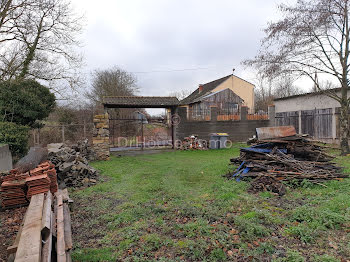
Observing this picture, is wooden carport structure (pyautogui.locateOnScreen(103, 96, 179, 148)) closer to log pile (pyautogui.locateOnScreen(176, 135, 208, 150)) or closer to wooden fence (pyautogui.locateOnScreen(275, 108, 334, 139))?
log pile (pyautogui.locateOnScreen(176, 135, 208, 150))

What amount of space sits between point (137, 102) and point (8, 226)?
10043mm

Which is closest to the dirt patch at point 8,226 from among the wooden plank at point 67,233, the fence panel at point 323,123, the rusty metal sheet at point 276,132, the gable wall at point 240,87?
the wooden plank at point 67,233

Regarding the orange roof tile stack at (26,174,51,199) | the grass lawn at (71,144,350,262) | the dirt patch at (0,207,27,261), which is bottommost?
the dirt patch at (0,207,27,261)

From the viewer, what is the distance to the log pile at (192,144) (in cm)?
1456

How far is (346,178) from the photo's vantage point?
596 centimetres

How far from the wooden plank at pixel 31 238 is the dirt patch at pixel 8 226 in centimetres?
52

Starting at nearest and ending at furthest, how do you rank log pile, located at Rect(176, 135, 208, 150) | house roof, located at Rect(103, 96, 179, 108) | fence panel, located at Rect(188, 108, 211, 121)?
house roof, located at Rect(103, 96, 179, 108) < log pile, located at Rect(176, 135, 208, 150) < fence panel, located at Rect(188, 108, 211, 121)

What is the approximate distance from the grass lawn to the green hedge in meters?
3.61

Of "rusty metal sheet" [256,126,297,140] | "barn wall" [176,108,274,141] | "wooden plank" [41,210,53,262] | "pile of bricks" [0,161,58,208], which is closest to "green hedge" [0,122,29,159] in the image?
"pile of bricks" [0,161,58,208]

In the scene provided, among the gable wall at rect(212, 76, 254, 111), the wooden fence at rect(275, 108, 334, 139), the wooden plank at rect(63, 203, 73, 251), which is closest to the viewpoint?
the wooden plank at rect(63, 203, 73, 251)

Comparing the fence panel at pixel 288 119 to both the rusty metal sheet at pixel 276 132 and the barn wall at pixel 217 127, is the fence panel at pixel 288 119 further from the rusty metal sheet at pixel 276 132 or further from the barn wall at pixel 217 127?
the rusty metal sheet at pixel 276 132

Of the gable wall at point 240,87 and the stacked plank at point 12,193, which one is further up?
the gable wall at point 240,87

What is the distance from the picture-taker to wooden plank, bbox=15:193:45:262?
2.38 metres

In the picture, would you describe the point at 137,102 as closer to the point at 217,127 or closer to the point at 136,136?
the point at 136,136
